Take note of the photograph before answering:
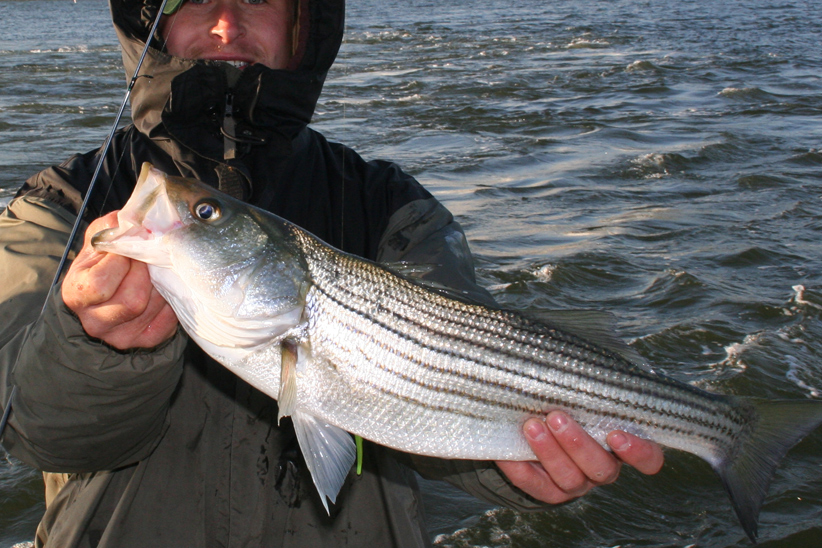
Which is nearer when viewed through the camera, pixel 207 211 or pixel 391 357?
pixel 207 211

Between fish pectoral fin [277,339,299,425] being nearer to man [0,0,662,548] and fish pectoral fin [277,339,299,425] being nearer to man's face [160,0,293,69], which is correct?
man [0,0,662,548]

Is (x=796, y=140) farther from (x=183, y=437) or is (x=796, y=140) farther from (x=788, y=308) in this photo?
(x=183, y=437)

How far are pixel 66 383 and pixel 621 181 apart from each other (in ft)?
27.1

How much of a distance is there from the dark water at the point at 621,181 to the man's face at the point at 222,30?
107 inches

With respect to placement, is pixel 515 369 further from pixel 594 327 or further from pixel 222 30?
pixel 222 30

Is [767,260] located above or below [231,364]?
below

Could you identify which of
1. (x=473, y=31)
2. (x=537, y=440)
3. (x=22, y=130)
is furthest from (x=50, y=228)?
(x=473, y=31)

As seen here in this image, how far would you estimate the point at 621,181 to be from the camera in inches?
368

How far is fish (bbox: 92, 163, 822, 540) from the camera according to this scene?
7.51ft

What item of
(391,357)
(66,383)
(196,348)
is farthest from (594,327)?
(66,383)

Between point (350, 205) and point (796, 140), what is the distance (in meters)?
10.1

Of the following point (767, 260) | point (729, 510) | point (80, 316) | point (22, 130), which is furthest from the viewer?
point (22, 130)

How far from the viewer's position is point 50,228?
8.95ft

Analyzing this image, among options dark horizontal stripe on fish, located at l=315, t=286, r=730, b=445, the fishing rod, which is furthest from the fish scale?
the fishing rod
